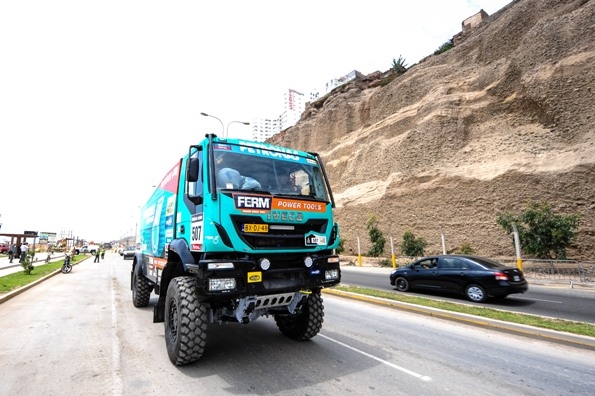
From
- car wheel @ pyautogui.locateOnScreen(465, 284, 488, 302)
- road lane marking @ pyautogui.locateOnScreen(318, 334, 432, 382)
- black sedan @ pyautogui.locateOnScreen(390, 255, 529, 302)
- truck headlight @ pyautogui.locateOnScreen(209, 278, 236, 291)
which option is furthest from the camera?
car wheel @ pyautogui.locateOnScreen(465, 284, 488, 302)

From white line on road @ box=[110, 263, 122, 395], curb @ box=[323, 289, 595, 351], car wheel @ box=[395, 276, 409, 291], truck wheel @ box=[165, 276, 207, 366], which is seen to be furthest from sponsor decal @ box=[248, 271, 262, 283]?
car wheel @ box=[395, 276, 409, 291]

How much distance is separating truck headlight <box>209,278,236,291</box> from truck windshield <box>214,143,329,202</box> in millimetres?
1300

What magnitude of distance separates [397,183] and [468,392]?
3122 cm

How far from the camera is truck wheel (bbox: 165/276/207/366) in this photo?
4.39 metres

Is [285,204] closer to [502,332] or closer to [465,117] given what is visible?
→ [502,332]

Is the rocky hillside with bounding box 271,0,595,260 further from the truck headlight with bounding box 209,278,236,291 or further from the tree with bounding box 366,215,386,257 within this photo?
the truck headlight with bounding box 209,278,236,291

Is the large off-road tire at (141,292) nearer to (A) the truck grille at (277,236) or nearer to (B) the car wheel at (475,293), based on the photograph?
(A) the truck grille at (277,236)

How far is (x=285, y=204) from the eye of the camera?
16.0 feet

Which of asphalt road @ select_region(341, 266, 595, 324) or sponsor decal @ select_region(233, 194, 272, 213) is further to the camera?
asphalt road @ select_region(341, 266, 595, 324)

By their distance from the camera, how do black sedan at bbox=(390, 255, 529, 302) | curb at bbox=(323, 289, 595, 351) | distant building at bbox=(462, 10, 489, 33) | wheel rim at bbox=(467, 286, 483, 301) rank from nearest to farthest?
curb at bbox=(323, 289, 595, 351)
black sedan at bbox=(390, 255, 529, 302)
wheel rim at bbox=(467, 286, 483, 301)
distant building at bbox=(462, 10, 489, 33)

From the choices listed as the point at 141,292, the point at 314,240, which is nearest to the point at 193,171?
the point at 314,240

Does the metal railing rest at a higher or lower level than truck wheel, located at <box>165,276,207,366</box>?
lower

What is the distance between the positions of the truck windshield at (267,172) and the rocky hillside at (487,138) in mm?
22245

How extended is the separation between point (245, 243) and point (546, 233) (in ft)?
61.2
